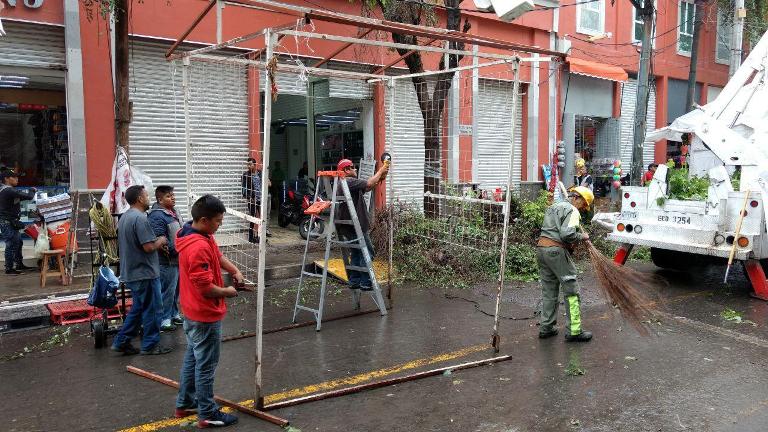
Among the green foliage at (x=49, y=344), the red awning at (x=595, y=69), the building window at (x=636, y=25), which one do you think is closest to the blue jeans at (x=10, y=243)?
the green foliage at (x=49, y=344)

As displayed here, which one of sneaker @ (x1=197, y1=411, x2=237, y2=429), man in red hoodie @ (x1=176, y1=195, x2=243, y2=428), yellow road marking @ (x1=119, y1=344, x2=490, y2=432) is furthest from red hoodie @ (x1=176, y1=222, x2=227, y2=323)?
yellow road marking @ (x1=119, y1=344, x2=490, y2=432)

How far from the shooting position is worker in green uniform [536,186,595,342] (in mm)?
6148

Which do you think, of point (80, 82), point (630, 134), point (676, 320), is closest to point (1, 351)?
point (80, 82)

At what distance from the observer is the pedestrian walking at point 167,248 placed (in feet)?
20.6

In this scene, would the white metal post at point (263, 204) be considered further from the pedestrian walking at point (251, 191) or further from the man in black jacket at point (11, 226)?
the man in black jacket at point (11, 226)

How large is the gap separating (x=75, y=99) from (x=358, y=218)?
536cm

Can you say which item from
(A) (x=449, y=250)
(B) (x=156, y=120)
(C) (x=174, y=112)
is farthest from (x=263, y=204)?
(B) (x=156, y=120)

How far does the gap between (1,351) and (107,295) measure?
1.20 meters

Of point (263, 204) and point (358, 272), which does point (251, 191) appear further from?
point (263, 204)

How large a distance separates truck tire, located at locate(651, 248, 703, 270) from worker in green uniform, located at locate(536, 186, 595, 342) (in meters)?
4.10

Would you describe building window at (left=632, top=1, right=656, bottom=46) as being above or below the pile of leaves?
above

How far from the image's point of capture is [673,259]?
385 inches

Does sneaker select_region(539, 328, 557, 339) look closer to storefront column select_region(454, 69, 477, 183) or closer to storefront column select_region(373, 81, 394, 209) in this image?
storefront column select_region(454, 69, 477, 183)

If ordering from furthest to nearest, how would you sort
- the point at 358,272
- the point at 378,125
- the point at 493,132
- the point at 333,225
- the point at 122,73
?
the point at 493,132 → the point at 378,125 → the point at 122,73 → the point at 358,272 → the point at 333,225
